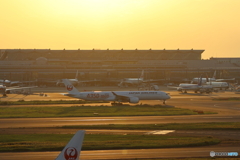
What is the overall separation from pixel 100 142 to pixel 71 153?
1562cm

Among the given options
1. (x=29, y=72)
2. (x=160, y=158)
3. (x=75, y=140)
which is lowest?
(x=160, y=158)

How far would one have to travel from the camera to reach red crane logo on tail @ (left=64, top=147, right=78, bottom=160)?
56.9ft

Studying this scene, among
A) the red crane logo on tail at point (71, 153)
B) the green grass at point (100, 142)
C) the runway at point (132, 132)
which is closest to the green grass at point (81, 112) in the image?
the runway at point (132, 132)

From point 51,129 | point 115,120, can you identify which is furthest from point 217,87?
point 51,129

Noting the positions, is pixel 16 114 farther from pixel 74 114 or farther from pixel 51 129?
pixel 51 129

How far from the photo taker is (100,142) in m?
32.8

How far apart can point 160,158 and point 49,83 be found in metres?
128

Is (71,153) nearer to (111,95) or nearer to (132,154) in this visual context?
(132,154)

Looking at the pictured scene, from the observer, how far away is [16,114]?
56.6 metres

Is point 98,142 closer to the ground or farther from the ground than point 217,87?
closer to the ground

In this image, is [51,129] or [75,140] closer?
[75,140]

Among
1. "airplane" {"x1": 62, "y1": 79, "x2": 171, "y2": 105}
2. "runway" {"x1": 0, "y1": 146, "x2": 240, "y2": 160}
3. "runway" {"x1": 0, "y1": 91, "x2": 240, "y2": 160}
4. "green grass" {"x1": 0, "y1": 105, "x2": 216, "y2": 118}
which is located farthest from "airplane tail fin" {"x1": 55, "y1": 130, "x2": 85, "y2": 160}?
"airplane" {"x1": 62, "y1": 79, "x2": 171, "y2": 105}

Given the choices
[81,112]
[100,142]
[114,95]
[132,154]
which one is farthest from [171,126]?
[114,95]

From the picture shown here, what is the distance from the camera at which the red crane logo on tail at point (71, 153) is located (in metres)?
17.3
